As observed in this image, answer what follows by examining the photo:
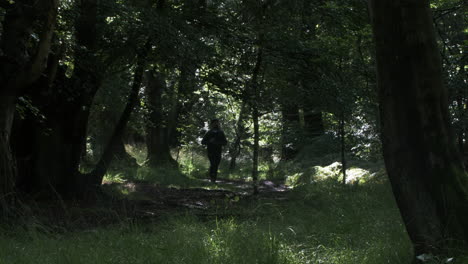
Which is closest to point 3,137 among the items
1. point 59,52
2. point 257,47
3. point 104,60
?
point 59,52

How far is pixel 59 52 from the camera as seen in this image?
26.5 feet

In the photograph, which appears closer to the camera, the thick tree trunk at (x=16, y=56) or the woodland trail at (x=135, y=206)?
the thick tree trunk at (x=16, y=56)

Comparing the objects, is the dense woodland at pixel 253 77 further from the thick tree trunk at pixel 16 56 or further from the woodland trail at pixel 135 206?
the woodland trail at pixel 135 206

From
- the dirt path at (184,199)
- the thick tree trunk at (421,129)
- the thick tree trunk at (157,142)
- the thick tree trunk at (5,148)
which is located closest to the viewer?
the thick tree trunk at (421,129)

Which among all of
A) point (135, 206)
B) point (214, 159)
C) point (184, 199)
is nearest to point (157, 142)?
point (214, 159)

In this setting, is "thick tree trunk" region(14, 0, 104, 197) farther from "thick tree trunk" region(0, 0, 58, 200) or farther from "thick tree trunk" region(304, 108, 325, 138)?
"thick tree trunk" region(304, 108, 325, 138)

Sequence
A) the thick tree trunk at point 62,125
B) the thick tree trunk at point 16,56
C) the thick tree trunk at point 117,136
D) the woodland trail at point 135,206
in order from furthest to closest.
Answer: the thick tree trunk at point 117,136
the thick tree trunk at point 62,125
the woodland trail at point 135,206
the thick tree trunk at point 16,56

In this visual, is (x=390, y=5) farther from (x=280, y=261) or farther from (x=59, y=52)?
(x=59, y=52)

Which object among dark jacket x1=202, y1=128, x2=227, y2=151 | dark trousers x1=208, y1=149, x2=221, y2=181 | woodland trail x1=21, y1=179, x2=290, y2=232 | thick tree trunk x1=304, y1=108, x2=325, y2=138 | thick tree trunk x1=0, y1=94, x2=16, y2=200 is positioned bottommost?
woodland trail x1=21, y1=179, x2=290, y2=232

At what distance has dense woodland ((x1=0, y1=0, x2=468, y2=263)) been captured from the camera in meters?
4.16

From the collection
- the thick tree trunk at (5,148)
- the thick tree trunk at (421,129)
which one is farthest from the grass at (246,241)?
the thick tree trunk at (5,148)

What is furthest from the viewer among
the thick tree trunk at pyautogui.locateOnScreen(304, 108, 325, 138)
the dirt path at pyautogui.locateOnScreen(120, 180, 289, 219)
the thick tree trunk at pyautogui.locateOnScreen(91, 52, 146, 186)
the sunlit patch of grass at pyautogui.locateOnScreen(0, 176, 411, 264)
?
the thick tree trunk at pyautogui.locateOnScreen(304, 108, 325, 138)

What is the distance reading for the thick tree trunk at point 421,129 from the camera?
13.5ft

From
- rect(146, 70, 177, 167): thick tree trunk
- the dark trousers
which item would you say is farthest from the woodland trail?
rect(146, 70, 177, 167): thick tree trunk
